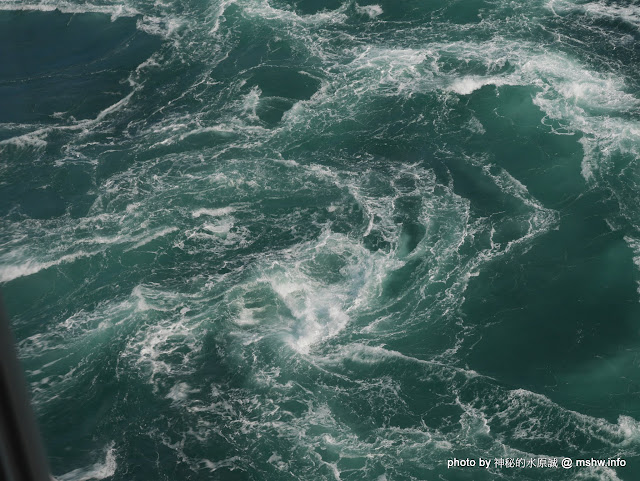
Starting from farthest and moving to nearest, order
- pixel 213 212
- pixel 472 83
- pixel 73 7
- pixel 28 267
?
pixel 73 7
pixel 472 83
pixel 213 212
pixel 28 267

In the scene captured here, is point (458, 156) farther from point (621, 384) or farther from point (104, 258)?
point (104, 258)

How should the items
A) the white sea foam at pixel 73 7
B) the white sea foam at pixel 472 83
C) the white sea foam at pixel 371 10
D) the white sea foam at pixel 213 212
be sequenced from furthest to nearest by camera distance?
1. the white sea foam at pixel 73 7
2. the white sea foam at pixel 371 10
3. the white sea foam at pixel 472 83
4. the white sea foam at pixel 213 212

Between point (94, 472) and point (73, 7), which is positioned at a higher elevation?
point (73, 7)

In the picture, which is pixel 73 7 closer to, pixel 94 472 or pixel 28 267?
pixel 28 267

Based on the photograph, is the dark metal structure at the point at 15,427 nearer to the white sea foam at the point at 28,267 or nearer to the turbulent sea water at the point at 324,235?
the turbulent sea water at the point at 324,235

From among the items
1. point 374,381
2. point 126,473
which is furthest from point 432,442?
point 126,473

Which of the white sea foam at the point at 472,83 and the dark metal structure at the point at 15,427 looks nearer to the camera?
the dark metal structure at the point at 15,427

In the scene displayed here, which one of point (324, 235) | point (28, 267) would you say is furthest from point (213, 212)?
point (28, 267)

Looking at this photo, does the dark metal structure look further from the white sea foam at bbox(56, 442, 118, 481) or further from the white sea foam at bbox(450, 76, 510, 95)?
the white sea foam at bbox(450, 76, 510, 95)

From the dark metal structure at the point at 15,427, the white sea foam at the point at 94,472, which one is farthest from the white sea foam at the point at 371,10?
the dark metal structure at the point at 15,427
